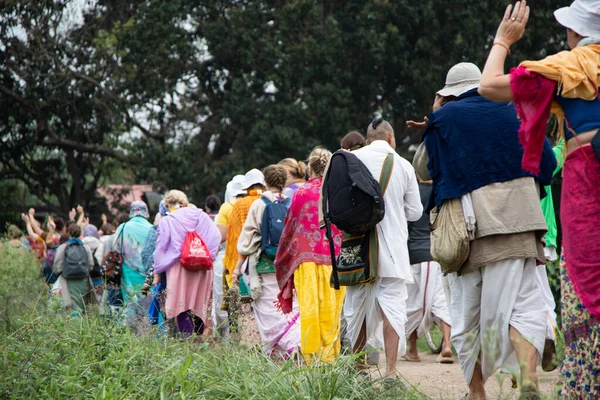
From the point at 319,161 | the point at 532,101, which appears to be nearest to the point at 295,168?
the point at 319,161

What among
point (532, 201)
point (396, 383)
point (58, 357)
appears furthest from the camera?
point (58, 357)

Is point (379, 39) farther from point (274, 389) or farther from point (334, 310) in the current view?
point (274, 389)

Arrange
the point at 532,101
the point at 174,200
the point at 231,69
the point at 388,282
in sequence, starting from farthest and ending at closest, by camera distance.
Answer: the point at 231,69
the point at 174,200
the point at 388,282
the point at 532,101

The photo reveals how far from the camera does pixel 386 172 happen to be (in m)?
7.32

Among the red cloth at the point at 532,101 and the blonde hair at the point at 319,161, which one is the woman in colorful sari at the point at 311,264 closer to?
the blonde hair at the point at 319,161

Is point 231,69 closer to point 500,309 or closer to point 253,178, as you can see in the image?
point 253,178

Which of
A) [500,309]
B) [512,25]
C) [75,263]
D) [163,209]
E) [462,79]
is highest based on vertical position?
[512,25]

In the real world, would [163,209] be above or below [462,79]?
below

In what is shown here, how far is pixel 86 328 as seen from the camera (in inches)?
275

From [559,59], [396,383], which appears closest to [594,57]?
[559,59]

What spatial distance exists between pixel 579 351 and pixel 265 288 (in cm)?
530

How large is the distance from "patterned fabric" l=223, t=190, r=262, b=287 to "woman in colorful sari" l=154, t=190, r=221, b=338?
726mm

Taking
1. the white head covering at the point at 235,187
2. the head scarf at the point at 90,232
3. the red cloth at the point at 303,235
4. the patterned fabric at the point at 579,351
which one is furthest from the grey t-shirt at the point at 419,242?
the head scarf at the point at 90,232

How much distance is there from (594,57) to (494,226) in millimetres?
1644
